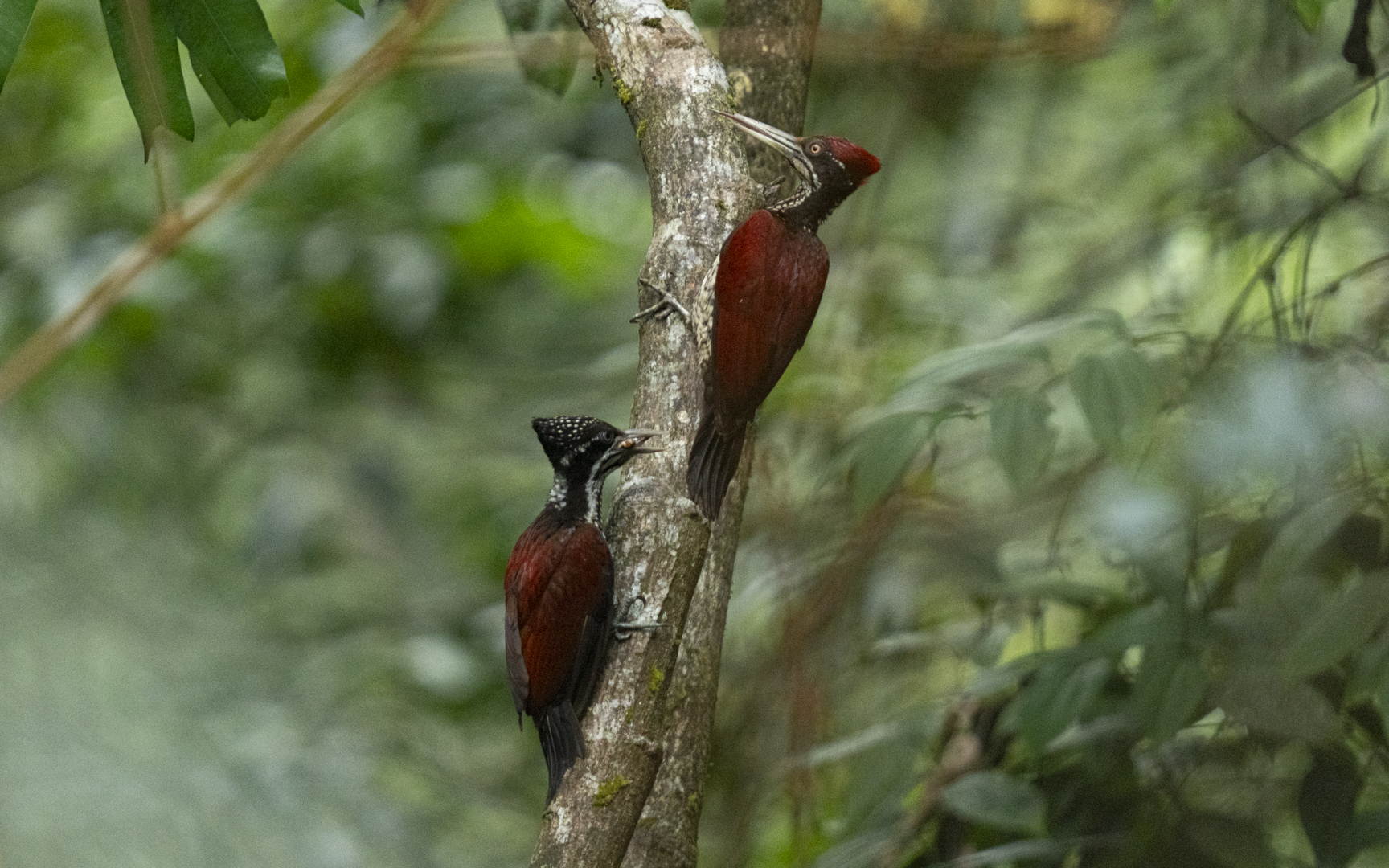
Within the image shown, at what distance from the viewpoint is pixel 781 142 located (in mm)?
2430

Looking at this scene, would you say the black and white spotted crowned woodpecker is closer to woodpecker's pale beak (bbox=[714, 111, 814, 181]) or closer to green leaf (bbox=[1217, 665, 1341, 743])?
woodpecker's pale beak (bbox=[714, 111, 814, 181])

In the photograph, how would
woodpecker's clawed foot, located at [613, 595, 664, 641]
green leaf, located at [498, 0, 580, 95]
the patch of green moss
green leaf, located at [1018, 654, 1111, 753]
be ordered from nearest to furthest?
the patch of green moss → woodpecker's clawed foot, located at [613, 595, 664, 641] → green leaf, located at [1018, 654, 1111, 753] → green leaf, located at [498, 0, 580, 95]

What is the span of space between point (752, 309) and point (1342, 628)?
121cm

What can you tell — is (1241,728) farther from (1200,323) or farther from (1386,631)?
(1200,323)

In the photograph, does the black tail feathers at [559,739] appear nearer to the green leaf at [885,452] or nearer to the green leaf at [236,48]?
the green leaf at [885,452]

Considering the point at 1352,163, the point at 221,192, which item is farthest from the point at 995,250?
the point at 221,192

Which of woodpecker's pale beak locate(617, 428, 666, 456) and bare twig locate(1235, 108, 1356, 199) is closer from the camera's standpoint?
woodpecker's pale beak locate(617, 428, 666, 456)

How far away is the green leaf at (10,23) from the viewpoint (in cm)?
168

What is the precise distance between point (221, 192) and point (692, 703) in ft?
5.69

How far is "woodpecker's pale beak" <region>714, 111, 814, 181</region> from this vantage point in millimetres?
2373

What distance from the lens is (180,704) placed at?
10.5 ft

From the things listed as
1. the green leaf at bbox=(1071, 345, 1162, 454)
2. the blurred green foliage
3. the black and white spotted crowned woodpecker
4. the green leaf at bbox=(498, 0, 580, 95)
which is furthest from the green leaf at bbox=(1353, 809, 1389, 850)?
the green leaf at bbox=(498, 0, 580, 95)

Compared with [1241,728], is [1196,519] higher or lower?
higher

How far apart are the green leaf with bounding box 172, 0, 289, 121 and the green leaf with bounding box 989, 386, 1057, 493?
4.78 feet
